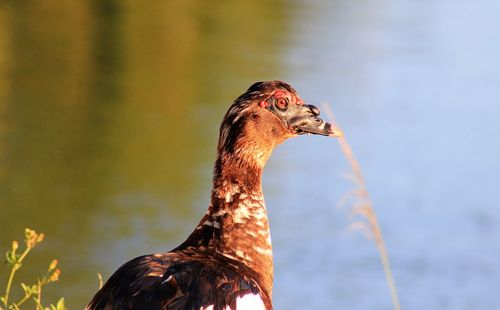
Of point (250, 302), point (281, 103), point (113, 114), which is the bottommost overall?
point (250, 302)

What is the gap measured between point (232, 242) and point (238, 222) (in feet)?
0.42

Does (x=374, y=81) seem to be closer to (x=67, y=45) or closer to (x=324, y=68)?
(x=324, y=68)

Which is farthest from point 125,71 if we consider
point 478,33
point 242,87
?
point 478,33

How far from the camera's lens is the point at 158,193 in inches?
678

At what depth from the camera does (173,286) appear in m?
4.32

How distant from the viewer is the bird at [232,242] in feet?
14.2

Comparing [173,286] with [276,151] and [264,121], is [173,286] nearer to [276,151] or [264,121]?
[264,121]

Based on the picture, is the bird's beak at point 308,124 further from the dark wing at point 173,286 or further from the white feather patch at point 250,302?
the white feather patch at point 250,302

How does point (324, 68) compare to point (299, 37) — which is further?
point (299, 37)

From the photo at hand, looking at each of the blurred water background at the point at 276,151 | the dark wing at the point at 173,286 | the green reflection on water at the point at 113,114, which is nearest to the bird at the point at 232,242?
the dark wing at the point at 173,286

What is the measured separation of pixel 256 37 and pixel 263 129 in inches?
844

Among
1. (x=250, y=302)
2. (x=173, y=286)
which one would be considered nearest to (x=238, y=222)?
(x=250, y=302)

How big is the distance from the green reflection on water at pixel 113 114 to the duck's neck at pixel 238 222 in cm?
834

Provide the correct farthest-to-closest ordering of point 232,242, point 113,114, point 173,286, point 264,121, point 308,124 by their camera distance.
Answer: point 113,114
point 308,124
point 264,121
point 232,242
point 173,286
